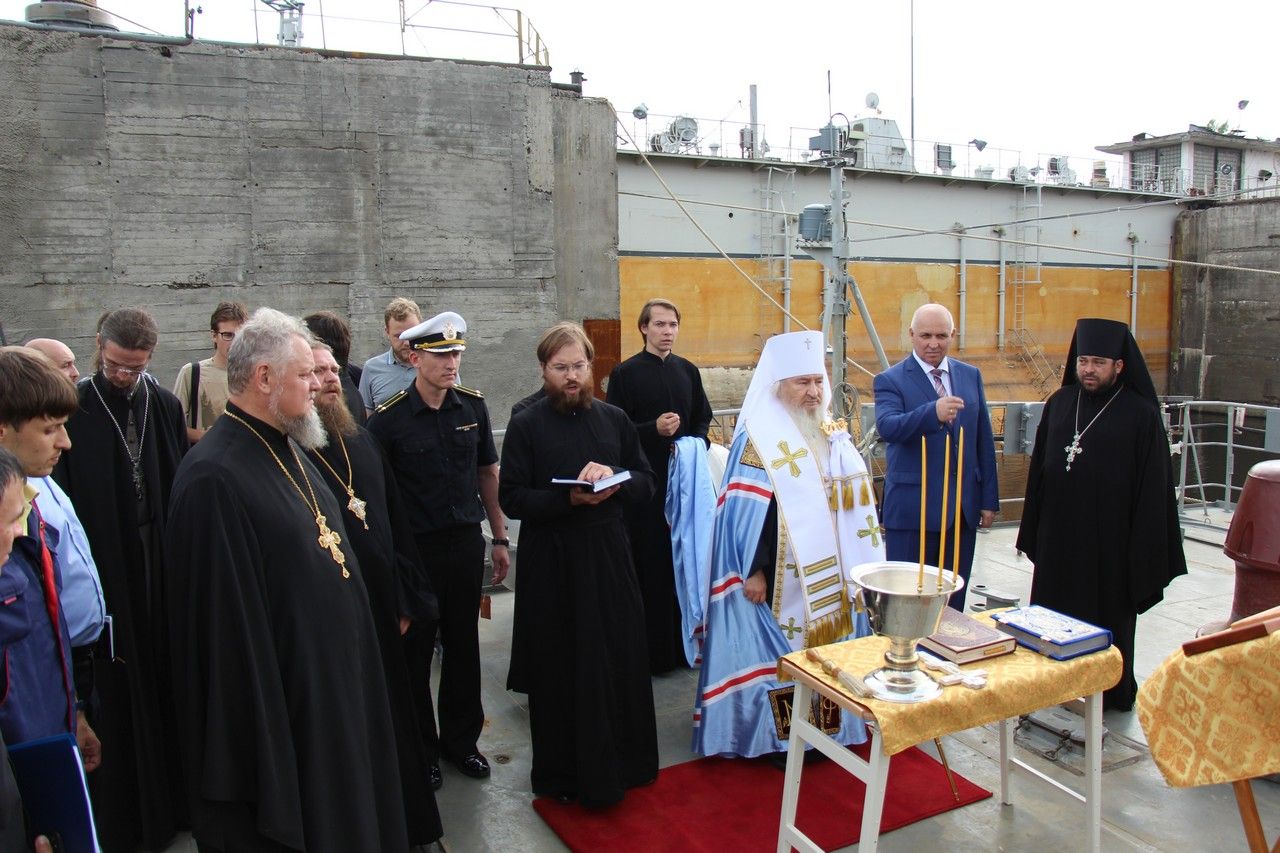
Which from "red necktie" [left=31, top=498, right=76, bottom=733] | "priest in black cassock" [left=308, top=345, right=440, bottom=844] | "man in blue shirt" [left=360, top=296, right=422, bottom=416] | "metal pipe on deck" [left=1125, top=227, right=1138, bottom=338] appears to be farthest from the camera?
"metal pipe on deck" [left=1125, top=227, right=1138, bottom=338]

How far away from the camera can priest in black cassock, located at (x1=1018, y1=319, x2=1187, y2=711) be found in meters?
4.32

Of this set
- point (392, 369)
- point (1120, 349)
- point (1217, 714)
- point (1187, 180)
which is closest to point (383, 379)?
point (392, 369)

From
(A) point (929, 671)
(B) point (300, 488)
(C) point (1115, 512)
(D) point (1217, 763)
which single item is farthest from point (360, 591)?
(C) point (1115, 512)

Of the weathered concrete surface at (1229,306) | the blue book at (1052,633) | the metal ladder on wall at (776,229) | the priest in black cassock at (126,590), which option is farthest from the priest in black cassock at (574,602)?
the weathered concrete surface at (1229,306)

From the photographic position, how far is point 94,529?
3281 mm

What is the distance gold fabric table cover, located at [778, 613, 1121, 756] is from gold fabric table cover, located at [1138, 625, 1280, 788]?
1.01ft

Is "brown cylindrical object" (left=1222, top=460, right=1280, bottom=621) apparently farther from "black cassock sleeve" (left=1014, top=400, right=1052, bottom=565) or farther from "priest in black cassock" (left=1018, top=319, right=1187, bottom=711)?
"black cassock sleeve" (left=1014, top=400, right=1052, bottom=565)

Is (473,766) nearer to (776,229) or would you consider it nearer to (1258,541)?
(1258,541)

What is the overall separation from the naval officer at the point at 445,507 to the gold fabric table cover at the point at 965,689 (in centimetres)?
153

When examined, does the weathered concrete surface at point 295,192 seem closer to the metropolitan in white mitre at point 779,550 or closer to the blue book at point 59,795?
the metropolitan in white mitre at point 779,550

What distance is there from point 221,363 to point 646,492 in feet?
7.89

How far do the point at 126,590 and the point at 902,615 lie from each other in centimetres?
277

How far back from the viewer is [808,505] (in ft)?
12.7

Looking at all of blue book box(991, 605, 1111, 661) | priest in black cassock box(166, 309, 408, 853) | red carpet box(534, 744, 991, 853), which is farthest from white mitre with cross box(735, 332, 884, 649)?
priest in black cassock box(166, 309, 408, 853)
